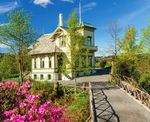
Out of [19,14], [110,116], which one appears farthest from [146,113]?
[19,14]

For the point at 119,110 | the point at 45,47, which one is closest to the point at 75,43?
the point at 119,110

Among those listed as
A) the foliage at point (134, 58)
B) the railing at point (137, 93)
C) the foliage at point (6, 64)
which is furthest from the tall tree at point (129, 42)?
the foliage at point (6, 64)

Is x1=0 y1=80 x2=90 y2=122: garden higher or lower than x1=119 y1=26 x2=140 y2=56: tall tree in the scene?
lower

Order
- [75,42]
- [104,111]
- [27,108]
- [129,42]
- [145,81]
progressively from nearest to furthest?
[27,108], [104,111], [75,42], [145,81], [129,42]

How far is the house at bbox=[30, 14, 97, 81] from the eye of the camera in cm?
4347

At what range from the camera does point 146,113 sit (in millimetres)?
17453

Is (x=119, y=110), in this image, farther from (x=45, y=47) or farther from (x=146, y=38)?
(x=45, y=47)

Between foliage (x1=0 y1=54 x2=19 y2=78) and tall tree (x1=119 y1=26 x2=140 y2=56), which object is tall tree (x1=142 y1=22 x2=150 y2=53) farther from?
foliage (x1=0 y1=54 x2=19 y2=78)

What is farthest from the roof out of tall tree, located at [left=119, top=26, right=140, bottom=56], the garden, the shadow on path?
the garden

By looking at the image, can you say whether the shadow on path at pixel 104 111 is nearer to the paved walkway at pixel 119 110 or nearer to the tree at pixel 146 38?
the paved walkway at pixel 119 110

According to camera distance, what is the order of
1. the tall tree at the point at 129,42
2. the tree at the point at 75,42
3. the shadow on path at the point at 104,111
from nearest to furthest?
the shadow on path at the point at 104,111
the tree at the point at 75,42
the tall tree at the point at 129,42

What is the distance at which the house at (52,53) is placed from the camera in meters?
43.5

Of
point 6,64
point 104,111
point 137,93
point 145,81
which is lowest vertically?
point 104,111

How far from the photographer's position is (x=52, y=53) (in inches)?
1720
